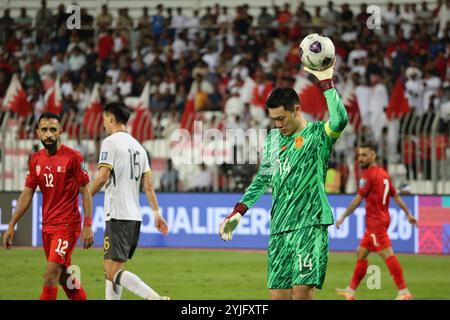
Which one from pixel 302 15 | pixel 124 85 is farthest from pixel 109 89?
pixel 302 15

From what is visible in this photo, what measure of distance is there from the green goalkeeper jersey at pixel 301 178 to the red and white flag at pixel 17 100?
16629mm

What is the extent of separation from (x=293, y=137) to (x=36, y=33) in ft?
66.2

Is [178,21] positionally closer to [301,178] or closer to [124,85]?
[124,85]

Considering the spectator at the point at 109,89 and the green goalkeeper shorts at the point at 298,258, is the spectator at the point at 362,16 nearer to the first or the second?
the spectator at the point at 109,89

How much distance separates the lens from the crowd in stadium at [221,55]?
23.5 m

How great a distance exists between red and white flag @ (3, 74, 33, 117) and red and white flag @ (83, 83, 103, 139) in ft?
5.20

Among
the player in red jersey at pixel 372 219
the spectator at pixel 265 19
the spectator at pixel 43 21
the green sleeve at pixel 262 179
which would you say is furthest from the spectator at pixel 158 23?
the green sleeve at pixel 262 179

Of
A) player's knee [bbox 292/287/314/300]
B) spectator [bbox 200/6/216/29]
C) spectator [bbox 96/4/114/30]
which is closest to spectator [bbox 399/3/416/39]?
spectator [bbox 200/6/216/29]

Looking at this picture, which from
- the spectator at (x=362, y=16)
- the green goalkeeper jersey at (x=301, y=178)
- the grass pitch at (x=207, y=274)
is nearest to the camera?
the green goalkeeper jersey at (x=301, y=178)

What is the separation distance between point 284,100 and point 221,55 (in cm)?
1774

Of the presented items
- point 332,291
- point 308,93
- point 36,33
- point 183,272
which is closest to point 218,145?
point 308,93

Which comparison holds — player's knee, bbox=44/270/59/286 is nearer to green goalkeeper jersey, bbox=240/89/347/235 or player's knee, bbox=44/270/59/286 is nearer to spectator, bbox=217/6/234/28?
green goalkeeper jersey, bbox=240/89/347/235

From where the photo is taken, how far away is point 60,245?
10266 mm

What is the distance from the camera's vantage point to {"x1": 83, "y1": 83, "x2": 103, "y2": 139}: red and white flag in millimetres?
20781
